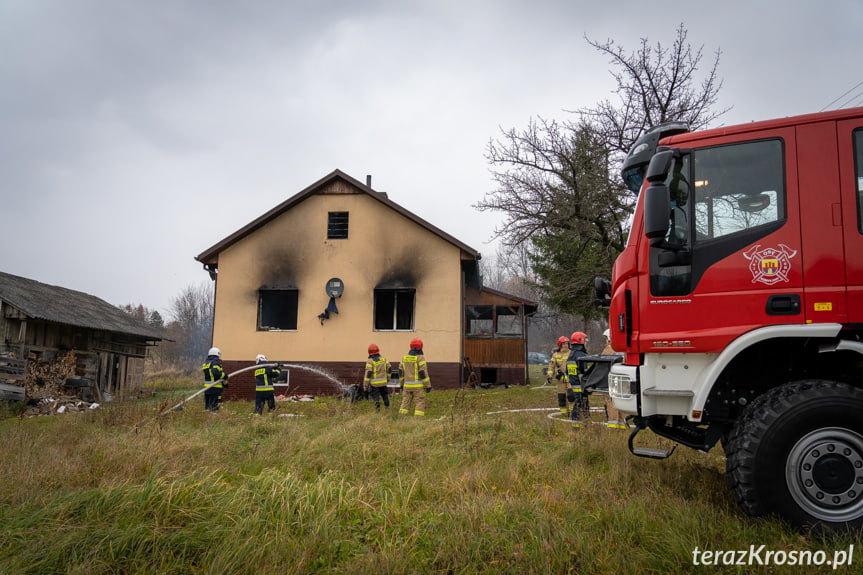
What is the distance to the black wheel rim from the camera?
11.2ft

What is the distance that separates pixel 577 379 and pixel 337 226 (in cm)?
1066

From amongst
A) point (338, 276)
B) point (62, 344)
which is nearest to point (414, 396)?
point (338, 276)

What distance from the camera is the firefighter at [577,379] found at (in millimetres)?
8859

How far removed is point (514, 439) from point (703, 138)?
14.6ft

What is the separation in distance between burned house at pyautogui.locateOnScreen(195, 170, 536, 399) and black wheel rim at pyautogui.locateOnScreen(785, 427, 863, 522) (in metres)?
13.0

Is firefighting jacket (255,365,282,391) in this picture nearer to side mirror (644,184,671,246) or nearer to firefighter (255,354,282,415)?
firefighter (255,354,282,415)

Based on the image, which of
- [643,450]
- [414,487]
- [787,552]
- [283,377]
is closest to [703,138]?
[643,450]

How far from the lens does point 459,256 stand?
667 inches

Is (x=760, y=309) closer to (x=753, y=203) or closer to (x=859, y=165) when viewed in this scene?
(x=753, y=203)

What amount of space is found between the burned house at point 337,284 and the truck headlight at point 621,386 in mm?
11988

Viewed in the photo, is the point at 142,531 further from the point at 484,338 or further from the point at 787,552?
the point at 484,338

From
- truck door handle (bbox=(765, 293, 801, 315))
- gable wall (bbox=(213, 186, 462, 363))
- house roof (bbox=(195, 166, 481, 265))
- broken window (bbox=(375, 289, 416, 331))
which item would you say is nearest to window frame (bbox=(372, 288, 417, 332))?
broken window (bbox=(375, 289, 416, 331))

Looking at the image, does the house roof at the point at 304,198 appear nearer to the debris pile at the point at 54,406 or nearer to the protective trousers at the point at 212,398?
the debris pile at the point at 54,406

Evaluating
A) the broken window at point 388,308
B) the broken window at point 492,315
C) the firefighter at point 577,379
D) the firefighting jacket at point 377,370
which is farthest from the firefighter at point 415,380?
the broken window at point 492,315
